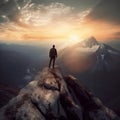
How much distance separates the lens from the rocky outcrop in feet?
129

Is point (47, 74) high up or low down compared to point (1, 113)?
up

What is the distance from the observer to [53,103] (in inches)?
1598

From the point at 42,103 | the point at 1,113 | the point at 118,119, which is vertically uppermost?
the point at 42,103

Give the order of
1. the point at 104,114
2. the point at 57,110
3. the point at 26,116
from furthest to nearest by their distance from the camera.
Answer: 1. the point at 104,114
2. the point at 57,110
3. the point at 26,116

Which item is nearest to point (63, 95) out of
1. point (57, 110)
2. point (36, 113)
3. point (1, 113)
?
point (57, 110)

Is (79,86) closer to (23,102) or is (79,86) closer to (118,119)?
(118,119)

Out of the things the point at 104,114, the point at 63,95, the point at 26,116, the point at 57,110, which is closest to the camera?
the point at 26,116

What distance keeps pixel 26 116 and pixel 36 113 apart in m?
2.05

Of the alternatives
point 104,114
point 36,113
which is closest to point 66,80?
point 104,114

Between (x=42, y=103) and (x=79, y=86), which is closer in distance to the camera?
(x=42, y=103)

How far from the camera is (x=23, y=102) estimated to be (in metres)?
42.7

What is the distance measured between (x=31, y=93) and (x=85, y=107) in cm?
1264

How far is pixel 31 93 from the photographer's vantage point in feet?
150

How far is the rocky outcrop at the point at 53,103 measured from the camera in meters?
39.3
